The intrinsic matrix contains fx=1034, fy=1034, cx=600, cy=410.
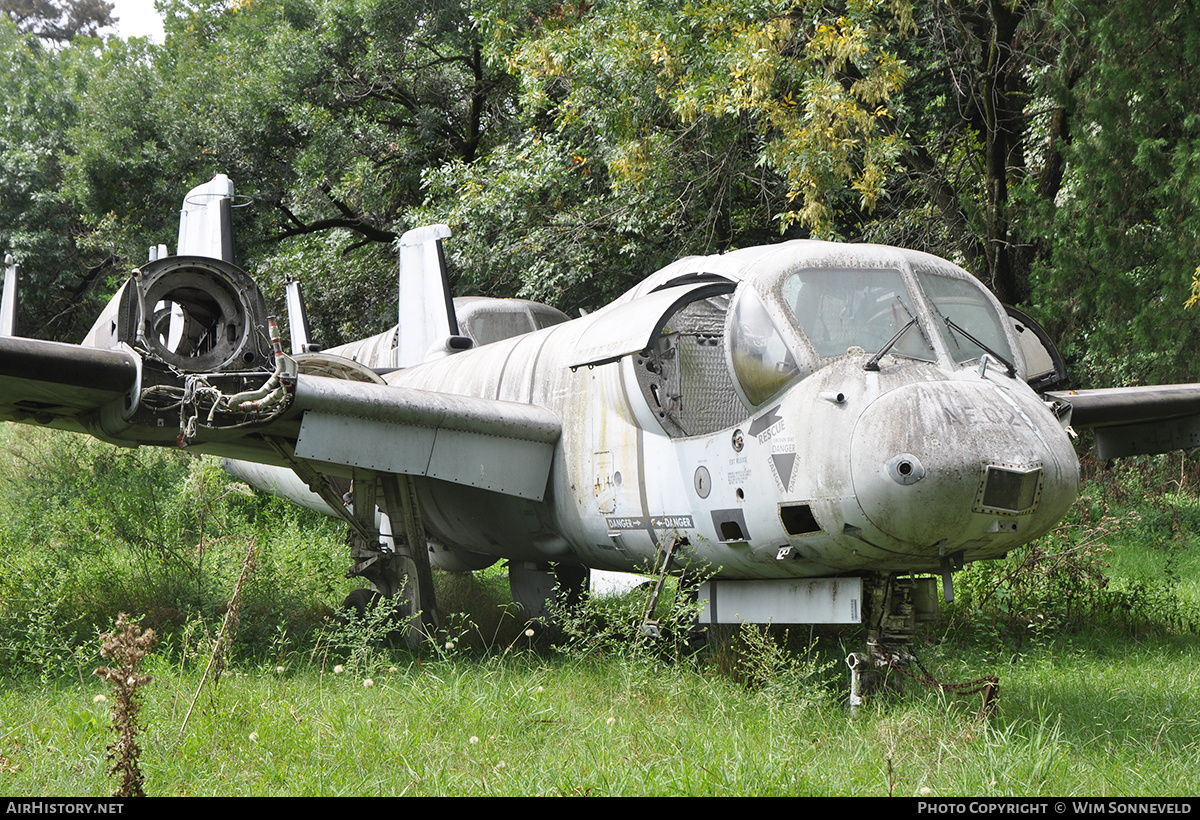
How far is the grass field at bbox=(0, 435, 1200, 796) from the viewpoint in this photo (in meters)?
4.56

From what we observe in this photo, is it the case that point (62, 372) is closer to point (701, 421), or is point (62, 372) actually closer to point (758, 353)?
point (701, 421)

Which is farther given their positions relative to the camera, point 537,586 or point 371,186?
point 371,186

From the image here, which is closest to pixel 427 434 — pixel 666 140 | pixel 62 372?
pixel 62 372

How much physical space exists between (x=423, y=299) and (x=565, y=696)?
6.56 metres

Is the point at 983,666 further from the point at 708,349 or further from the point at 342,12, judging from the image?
the point at 342,12

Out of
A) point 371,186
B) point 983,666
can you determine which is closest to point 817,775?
point 983,666

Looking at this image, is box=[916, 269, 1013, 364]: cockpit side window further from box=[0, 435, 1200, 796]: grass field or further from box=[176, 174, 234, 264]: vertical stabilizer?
box=[176, 174, 234, 264]: vertical stabilizer

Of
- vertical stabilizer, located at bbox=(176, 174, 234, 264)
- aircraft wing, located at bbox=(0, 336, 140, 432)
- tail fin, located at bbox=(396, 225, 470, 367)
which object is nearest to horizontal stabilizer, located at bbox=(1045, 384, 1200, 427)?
tail fin, located at bbox=(396, 225, 470, 367)

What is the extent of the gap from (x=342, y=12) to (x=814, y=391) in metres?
17.7

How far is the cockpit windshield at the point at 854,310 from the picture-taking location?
5895mm

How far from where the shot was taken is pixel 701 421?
648cm

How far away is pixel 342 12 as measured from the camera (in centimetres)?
2034

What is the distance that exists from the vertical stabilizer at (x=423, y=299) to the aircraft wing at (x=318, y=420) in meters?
3.80

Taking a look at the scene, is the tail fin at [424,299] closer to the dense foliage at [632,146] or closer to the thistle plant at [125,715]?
the dense foliage at [632,146]
